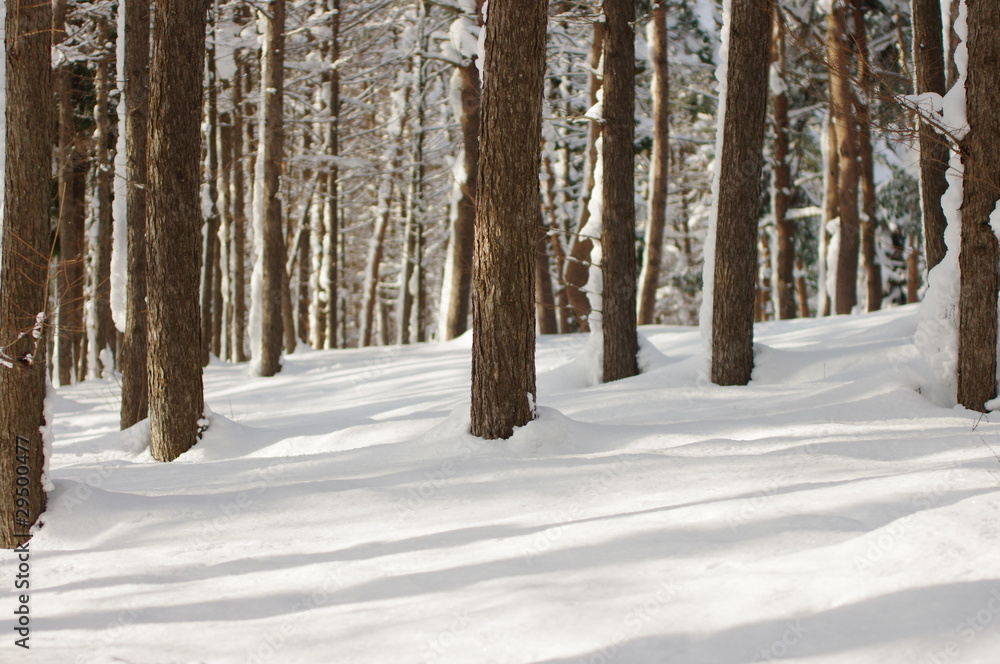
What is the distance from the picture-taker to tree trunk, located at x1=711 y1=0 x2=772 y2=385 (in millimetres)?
8641

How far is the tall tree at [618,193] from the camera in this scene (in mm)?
9664

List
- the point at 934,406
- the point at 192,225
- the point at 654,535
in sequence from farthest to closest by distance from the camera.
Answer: the point at 192,225, the point at 934,406, the point at 654,535

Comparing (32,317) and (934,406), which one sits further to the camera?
(934,406)

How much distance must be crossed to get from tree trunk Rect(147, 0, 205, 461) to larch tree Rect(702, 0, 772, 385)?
5347 mm

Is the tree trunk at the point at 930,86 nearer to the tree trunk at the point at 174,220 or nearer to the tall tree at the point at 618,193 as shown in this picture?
the tall tree at the point at 618,193

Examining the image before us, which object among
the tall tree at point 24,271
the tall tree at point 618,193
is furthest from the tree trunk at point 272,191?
the tall tree at point 24,271

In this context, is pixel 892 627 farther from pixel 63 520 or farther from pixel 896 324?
pixel 896 324

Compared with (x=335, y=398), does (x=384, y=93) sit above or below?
above

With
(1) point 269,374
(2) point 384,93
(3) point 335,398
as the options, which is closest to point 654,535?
(3) point 335,398

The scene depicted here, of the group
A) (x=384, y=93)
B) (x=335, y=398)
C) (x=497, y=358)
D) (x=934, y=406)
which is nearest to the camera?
(x=497, y=358)

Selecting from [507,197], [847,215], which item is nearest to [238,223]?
[847,215]

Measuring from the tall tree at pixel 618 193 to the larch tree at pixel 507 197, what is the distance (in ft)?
12.7

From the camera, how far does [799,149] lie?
2023 cm

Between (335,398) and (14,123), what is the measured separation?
792cm
